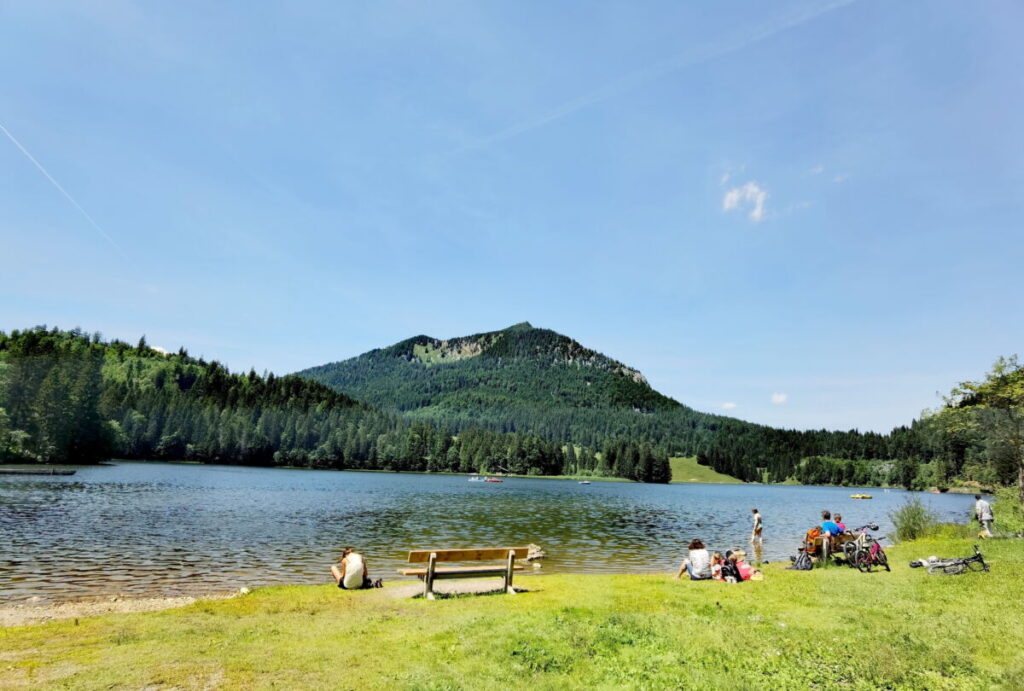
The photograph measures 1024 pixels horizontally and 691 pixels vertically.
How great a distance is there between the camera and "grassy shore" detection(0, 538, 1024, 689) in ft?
34.0

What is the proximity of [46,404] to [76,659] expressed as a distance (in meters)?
139

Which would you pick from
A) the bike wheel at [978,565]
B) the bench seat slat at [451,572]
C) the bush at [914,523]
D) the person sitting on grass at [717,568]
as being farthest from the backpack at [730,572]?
the bush at [914,523]

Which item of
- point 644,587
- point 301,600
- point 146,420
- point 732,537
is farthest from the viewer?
point 146,420

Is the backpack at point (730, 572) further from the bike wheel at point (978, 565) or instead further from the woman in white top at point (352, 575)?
the woman in white top at point (352, 575)

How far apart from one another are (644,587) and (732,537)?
120 ft

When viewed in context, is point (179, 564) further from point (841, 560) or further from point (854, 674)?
point (841, 560)

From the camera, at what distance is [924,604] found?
16.0m

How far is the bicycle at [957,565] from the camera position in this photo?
829 inches

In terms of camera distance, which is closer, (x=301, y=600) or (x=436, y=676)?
(x=436, y=676)

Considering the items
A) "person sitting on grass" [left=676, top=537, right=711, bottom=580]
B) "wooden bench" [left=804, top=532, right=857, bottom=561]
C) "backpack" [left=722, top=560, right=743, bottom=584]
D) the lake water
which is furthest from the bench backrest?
"wooden bench" [left=804, top=532, right=857, bottom=561]

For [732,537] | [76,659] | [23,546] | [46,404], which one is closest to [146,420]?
[46,404]

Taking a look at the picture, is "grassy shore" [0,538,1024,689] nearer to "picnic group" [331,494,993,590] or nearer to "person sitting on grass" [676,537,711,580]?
"picnic group" [331,494,993,590]

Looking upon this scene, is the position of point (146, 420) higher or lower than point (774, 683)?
higher

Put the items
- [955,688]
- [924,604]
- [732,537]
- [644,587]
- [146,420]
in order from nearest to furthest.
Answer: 1. [955,688]
2. [924,604]
3. [644,587]
4. [732,537]
5. [146,420]
